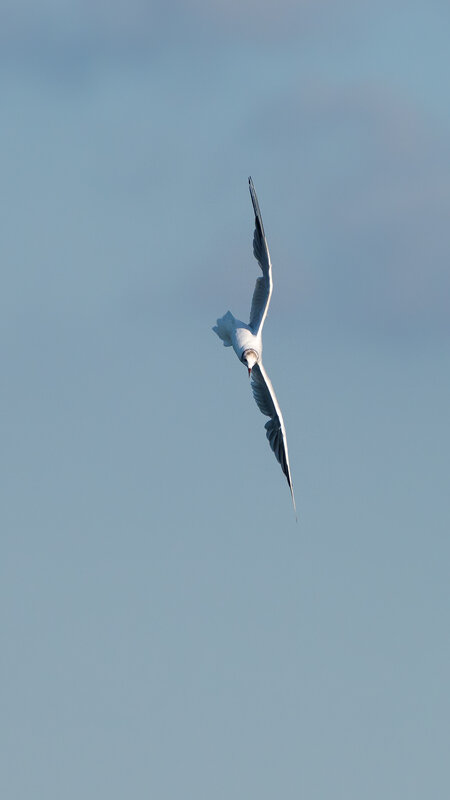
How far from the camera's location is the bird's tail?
126312 mm

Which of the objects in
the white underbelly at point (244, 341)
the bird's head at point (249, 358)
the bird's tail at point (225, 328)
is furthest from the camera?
the bird's tail at point (225, 328)

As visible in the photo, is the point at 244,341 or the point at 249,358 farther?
the point at 244,341

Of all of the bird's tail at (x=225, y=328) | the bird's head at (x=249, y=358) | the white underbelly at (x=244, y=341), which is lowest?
the bird's head at (x=249, y=358)

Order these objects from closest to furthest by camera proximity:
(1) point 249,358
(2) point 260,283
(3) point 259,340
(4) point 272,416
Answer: (1) point 249,358, (3) point 259,340, (2) point 260,283, (4) point 272,416

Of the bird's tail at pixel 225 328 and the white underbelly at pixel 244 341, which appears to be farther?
the bird's tail at pixel 225 328

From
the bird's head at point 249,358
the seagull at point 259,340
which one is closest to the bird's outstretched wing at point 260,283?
the seagull at point 259,340

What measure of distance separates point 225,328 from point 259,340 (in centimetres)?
309

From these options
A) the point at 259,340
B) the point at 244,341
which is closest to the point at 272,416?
the point at 259,340

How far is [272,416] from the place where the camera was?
A: 13025 centimetres

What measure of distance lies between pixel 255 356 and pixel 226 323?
4.79 metres

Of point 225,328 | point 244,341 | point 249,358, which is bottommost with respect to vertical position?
point 249,358

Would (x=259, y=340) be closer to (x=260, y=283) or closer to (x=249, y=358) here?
(x=249, y=358)

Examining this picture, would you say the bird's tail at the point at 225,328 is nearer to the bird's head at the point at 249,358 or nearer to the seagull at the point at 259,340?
the seagull at the point at 259,340

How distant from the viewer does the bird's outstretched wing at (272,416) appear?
129 metres
